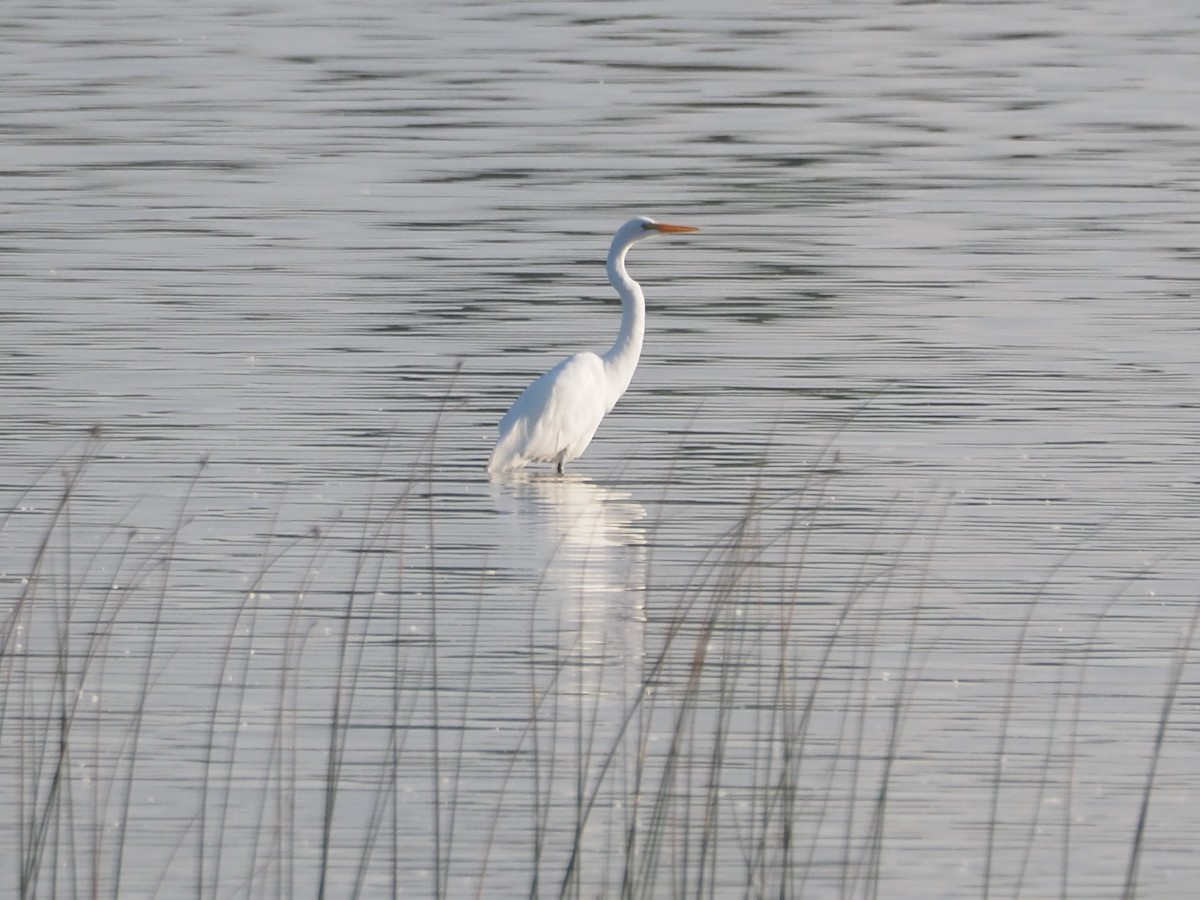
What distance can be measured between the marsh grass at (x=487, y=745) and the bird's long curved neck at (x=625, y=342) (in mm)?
3379

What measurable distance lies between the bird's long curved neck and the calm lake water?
0.99 feet

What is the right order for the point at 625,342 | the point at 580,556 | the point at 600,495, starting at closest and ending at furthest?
the point at 580,556 < the point at 600,495 < the point at 625,342

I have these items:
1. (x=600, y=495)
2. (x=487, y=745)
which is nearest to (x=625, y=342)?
(x=600, y=495)

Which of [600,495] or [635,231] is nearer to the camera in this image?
[600,495]

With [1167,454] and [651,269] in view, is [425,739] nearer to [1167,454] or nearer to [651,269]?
A: [1167,454]

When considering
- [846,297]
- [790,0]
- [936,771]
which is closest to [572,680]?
[936,771]

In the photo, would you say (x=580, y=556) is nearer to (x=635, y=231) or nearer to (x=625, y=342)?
(x=625, y=342)

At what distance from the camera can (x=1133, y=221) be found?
20.0 metres

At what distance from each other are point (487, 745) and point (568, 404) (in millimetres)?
5153

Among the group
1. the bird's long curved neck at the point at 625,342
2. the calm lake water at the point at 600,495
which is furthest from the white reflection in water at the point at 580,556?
the bird's long curved neck at the point at 625,342

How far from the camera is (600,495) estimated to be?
467 inches

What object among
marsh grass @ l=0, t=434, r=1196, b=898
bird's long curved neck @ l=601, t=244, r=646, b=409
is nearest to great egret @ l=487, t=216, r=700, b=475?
bird's long curved neck @ l=601, t=244, r=646, b=409

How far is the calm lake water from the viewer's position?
6621 mm

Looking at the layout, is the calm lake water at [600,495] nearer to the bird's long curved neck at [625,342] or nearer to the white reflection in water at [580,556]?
the white reflection in water at [580,556]
